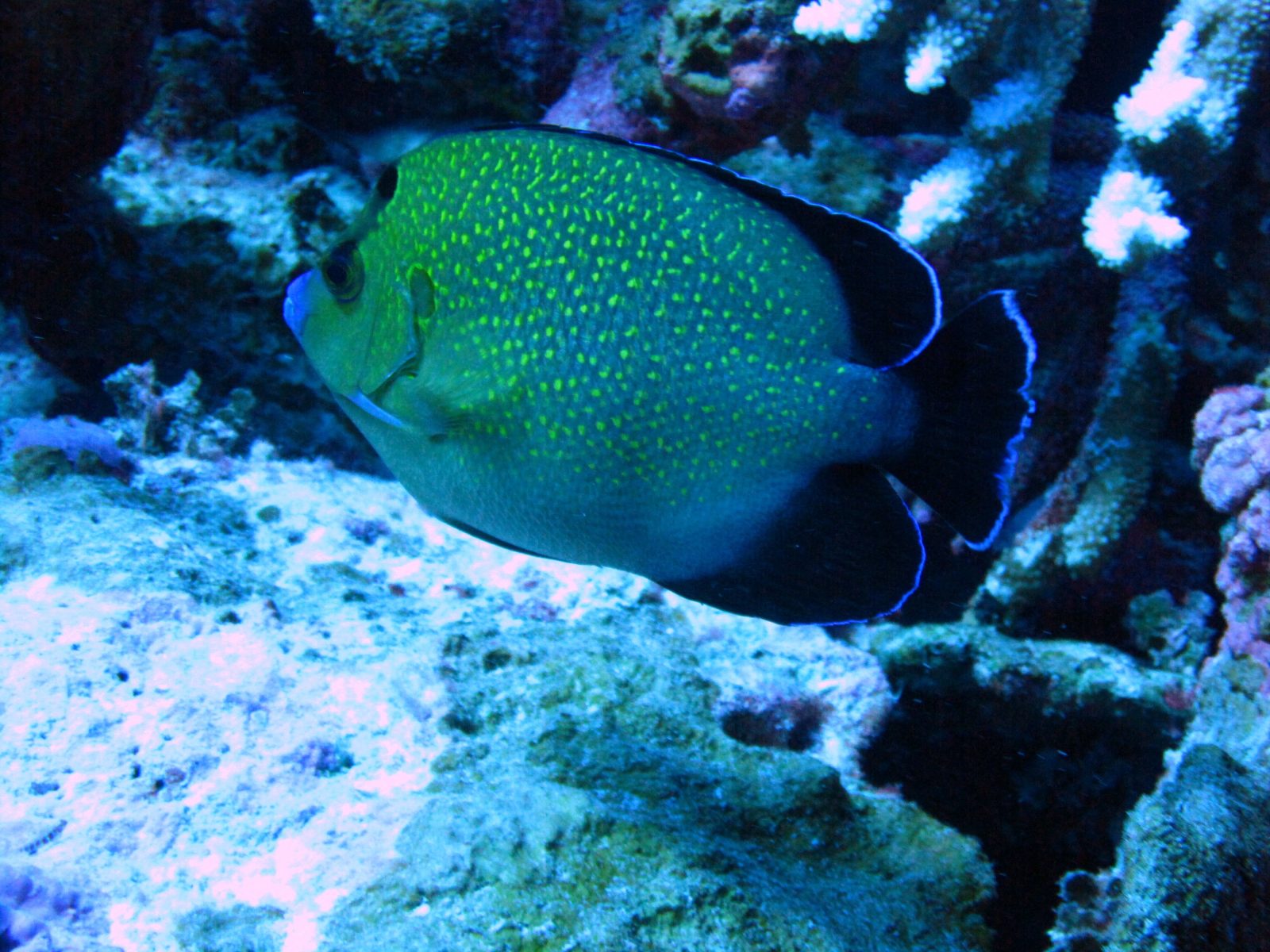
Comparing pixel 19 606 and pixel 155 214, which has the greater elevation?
pixel 155 214

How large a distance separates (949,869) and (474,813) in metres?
1.36

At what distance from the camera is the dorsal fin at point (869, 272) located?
1.58m

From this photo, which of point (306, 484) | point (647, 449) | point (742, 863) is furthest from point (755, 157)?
point (742, 863)

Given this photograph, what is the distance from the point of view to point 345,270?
1787 millimetres

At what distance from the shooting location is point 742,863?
77.0 inches

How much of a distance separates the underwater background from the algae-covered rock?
12 mm

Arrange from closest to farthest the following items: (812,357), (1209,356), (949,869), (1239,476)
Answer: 1. (812,357)
2. (949,869)
3. (1239,476)
4. (1209,356)

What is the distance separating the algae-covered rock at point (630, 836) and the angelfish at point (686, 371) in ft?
2.27

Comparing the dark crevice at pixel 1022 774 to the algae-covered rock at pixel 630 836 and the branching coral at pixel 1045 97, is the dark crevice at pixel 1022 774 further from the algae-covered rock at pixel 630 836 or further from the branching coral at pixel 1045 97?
the branching coral at pixel 1045 97

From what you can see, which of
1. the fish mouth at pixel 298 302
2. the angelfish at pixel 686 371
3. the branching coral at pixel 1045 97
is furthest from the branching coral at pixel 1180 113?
the fish mouth at pixel 298 302

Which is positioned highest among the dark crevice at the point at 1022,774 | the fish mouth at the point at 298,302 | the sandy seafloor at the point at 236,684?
the fish mouth at the point at 298,302

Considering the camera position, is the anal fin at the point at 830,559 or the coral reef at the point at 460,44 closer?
the anal fin at the point at 830,559

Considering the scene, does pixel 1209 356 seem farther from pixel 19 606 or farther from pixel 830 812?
pixel 19 606

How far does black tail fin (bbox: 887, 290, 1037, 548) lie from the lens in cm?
150
